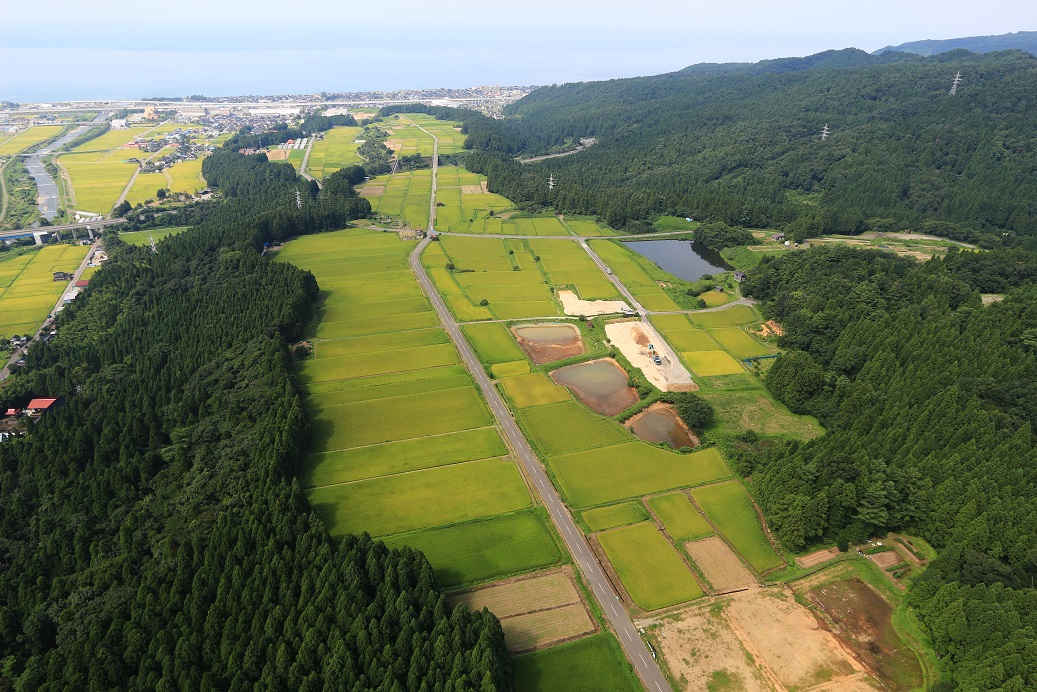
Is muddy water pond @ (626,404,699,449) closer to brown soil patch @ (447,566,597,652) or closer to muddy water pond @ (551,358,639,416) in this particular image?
muddy water pond @ (551,358,639,416)

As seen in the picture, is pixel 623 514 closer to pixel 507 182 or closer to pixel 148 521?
pixel 148 521

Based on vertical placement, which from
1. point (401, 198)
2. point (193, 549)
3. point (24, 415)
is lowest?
point (24, 415)

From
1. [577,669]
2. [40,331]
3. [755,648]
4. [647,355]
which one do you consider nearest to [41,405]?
[40,331]

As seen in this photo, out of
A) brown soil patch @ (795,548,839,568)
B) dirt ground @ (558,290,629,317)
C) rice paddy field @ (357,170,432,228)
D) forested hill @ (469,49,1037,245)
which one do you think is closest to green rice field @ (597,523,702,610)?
brown soil patch @ (795,548,839,568)

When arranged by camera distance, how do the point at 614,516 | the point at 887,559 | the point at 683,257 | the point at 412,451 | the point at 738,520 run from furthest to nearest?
1. the point at 683,257
2. the point at 412,451
3. the point at 738,520
4. the point at 614,516
5. the point at 887,559

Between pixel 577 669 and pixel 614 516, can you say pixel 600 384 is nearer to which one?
pixel 614 516

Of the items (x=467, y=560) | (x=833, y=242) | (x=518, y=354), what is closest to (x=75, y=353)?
(x=518, y=354)

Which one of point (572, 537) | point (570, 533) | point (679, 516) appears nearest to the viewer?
point (572, 537)
